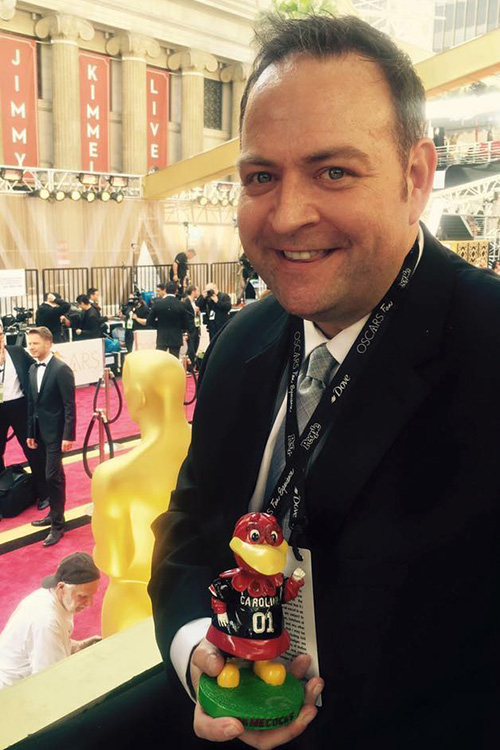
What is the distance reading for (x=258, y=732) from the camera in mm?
1070

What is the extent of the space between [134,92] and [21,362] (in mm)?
19269

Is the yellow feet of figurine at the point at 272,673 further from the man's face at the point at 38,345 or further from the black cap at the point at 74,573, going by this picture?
the man's face at the point at 38,345

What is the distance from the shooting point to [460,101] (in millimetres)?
16219

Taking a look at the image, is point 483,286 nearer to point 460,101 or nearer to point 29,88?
point 460,101

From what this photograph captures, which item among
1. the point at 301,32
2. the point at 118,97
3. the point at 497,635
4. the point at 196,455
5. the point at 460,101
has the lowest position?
the point at 497,635

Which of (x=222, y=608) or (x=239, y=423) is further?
(x=239, y=423)

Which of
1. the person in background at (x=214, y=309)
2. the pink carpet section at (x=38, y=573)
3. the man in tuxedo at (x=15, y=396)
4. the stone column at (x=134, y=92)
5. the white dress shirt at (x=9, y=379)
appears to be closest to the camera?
the pink carpet section at (x=38, y=573)

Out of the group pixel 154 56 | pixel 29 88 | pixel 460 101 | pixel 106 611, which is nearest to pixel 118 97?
pixel 154 56

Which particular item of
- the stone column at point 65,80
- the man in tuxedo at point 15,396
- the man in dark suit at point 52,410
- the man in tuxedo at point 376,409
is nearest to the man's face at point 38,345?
the man in dark suit at point 52,410

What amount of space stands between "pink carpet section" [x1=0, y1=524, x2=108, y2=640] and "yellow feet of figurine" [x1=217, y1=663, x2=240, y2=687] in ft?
13.0

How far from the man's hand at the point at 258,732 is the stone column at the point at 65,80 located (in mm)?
23190

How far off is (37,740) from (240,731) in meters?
0.82

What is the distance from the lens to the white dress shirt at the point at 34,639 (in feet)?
12.2

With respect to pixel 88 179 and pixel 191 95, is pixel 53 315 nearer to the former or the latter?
pixel 88 179
